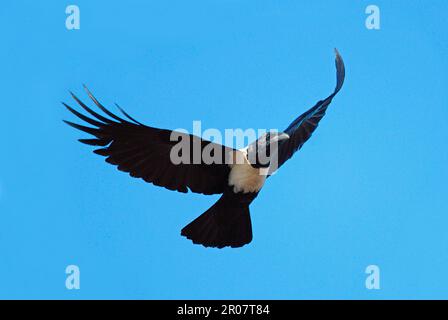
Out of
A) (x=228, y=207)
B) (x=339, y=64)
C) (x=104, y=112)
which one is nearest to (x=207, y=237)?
(x=228, y=207)

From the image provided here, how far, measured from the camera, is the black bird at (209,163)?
914cm

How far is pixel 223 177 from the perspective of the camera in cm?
955

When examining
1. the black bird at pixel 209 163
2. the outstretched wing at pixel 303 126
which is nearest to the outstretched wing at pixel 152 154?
the black bird at pixel 209 163

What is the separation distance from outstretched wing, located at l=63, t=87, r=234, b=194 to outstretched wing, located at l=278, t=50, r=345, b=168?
0.63m


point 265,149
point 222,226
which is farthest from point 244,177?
point 222,226

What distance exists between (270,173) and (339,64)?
63.2 inches

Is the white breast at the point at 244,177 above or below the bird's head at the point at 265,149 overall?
below

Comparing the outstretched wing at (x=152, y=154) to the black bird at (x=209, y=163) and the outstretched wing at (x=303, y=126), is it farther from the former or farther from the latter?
the outstretched wing at (x=303, y=126)

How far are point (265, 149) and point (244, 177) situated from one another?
1.20 feet

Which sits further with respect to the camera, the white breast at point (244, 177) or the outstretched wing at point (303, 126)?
the outstretched wing at point (303, 126)

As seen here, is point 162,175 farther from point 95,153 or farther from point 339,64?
point 339,64

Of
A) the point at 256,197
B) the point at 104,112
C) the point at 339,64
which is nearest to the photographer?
the point at 104,112

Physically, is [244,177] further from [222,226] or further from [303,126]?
[303,126]

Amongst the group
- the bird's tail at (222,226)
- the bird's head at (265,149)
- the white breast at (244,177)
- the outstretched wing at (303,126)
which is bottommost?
the bird's tail at (222,226)
